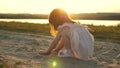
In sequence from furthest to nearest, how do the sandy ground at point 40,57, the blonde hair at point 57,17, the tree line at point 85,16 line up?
the tree line at point 85,16, the blonde hair at point 57,17, the sandy ground at point 40,57

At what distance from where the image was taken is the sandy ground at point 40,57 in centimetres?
730

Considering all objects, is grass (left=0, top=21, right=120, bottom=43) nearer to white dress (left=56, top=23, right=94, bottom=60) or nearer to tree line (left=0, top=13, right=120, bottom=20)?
tree line (left=0, top=13, right=120, bottom=20)

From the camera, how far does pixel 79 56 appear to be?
813 centimetres

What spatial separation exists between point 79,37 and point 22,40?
295cm

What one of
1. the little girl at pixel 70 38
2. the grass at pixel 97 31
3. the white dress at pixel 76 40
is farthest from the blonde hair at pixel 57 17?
the grass at pixel 97 31

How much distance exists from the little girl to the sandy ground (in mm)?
201

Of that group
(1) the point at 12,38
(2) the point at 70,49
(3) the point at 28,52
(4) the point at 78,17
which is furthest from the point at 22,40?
(4) the point at 78,17

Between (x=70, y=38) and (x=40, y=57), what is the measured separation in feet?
2.33

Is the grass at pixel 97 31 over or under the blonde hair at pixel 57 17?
under

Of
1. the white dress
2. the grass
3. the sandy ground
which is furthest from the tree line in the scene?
the white dress

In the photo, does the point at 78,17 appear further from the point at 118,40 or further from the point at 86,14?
the point at 118,40

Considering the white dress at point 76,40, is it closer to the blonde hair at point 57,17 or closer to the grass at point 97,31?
the blonde hair at point 57,17

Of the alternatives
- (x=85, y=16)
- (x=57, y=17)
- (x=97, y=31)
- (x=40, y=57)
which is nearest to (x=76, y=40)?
(x=57, y=17)

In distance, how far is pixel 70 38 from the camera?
26.6 feet
